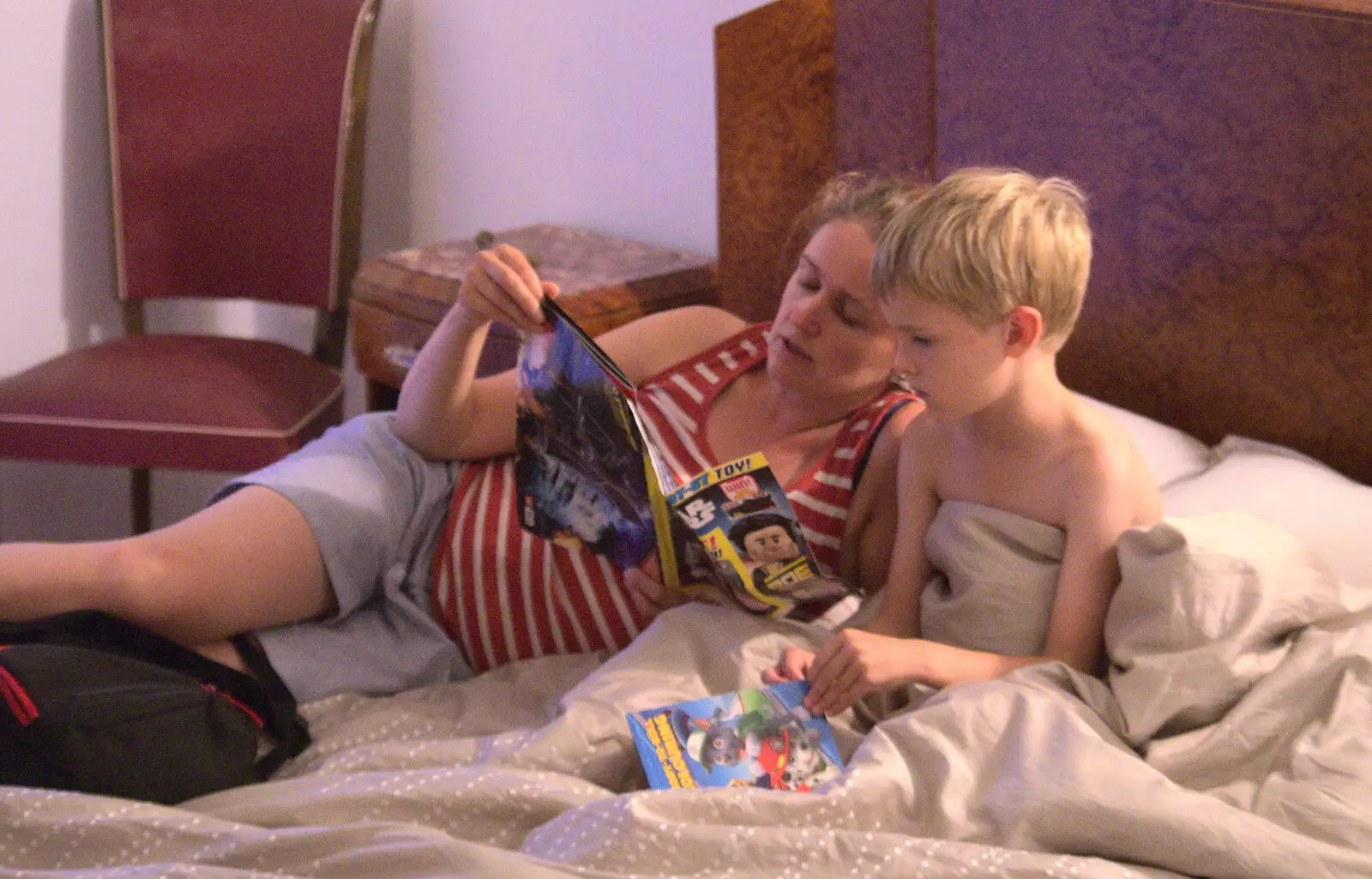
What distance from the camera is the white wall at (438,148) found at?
7.70ft

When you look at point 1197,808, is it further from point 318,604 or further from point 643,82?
point 643,82

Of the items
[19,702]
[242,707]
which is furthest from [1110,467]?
[19,702]

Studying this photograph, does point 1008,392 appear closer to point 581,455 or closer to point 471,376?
point 581,455

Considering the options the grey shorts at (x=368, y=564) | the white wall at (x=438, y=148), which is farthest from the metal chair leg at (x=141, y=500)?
the grey shorts at (x=368, y=564)

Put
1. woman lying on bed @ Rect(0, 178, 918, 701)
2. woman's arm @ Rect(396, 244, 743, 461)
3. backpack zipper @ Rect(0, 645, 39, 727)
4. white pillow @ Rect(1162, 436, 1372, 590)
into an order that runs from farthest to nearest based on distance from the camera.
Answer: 1. woman's arm @ Rect(396, 244, 743, 461)
2. woman lying on bed @ Rect(0, 178, 918, 701)
3. white pillow @ Rect(1162, 436, 1372, 590)
4. backpack zipper @ Rect(0, 645, 39, 727)

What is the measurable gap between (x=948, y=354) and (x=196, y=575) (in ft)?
2.35

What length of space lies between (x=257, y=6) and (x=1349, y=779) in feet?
6.96

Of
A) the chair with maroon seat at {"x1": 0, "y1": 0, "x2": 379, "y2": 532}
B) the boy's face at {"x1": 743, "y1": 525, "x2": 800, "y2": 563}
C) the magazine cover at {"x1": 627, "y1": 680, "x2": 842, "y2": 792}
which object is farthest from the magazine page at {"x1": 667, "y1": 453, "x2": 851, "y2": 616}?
the chair with maroon seat at {"x1": 0, "y1": 0, "x2": 379, "y2": 532}

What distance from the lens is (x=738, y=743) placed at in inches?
45.4

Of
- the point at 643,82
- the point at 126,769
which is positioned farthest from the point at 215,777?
the point at 643,82

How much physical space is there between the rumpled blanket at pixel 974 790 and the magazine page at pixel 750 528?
113 millimetres

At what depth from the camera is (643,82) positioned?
2363 mm

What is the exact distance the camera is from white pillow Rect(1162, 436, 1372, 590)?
123 cm

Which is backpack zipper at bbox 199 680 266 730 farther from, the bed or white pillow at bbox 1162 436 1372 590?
white pillow at bbox 1162 436 1372 590
